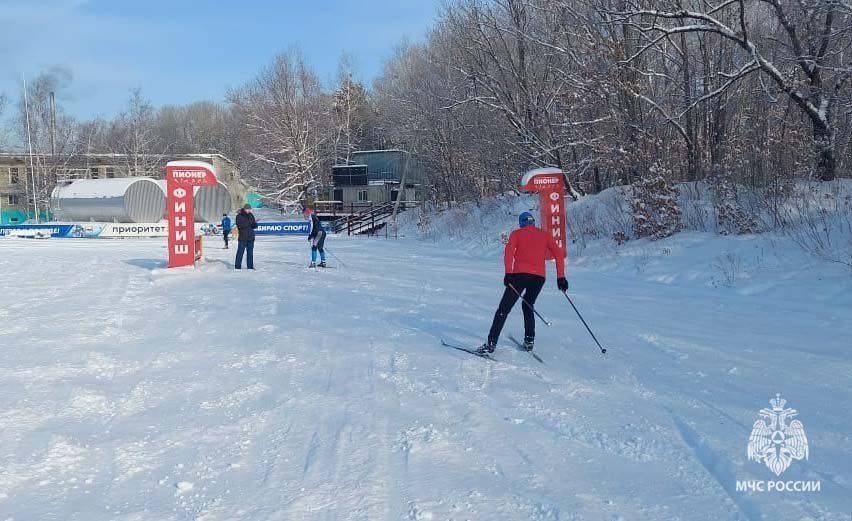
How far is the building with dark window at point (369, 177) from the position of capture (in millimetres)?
55272

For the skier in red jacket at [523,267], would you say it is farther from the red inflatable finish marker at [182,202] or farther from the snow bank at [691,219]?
the red inflatable finish marker at [182,202]

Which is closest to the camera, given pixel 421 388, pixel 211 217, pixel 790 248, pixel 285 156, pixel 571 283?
pixel 421 388

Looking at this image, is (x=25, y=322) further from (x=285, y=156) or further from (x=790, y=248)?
(x=285, y=156)

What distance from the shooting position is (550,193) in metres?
17.5

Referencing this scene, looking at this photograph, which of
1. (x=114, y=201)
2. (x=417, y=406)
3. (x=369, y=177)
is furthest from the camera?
(x=369, y=177)

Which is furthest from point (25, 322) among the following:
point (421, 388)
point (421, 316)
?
point (421, 388)

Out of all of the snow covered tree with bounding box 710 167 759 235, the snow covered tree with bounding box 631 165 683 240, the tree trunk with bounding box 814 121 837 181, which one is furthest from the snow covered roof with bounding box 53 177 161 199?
the tree trunk with bounding box 814 121 837 181

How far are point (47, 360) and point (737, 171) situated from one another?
51.7ft

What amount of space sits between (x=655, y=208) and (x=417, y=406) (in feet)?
43.2

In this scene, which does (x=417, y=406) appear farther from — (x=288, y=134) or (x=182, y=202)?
Result: (x=288, y=134)

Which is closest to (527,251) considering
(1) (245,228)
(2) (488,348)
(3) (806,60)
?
(2) (488,348)

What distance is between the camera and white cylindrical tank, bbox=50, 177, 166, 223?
138 ft

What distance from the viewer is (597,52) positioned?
20.5 metres

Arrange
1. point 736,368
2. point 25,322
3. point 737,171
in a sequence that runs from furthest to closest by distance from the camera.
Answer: point 737,171 → point 25,322 → point 736,368
